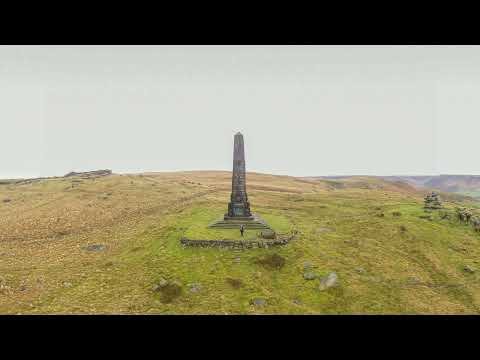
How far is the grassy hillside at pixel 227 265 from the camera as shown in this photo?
22219 mm

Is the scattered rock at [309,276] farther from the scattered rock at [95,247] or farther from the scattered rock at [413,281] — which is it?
the scattered rock at [95,247]

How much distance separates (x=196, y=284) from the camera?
2398 centimetres

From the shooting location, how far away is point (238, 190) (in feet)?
117

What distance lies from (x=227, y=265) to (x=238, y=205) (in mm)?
9732

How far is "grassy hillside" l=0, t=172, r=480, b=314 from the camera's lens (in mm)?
22219

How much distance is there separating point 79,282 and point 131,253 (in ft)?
20.0

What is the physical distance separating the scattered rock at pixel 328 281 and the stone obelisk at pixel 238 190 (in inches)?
472

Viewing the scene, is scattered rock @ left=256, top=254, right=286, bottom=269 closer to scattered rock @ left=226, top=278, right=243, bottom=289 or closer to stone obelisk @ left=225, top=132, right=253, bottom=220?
scattered rock @ left=226, top=278, right=243, bottom=289

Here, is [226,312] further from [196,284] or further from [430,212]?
[430,212]

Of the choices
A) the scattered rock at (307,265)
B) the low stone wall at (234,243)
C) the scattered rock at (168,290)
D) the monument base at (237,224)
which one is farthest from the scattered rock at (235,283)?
the monument base at (237,224)

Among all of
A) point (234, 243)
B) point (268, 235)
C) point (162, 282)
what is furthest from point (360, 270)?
point (162, 282)

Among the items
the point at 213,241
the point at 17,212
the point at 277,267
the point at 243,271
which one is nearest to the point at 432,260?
the point at 277,267

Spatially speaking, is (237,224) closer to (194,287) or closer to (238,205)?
(238,205)

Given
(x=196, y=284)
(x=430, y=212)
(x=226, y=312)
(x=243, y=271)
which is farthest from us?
(x=430, y=212)
